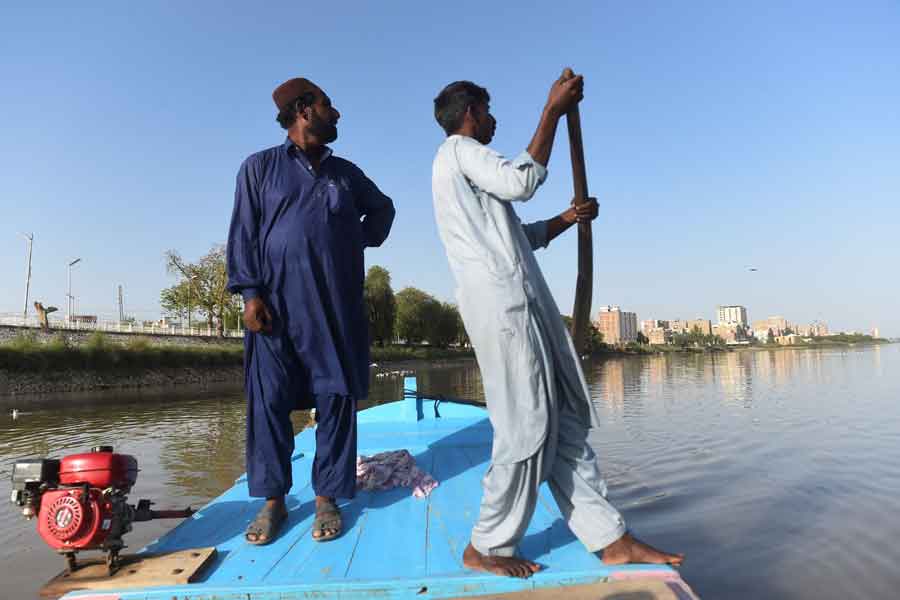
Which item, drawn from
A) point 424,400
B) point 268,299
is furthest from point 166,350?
point 268,299

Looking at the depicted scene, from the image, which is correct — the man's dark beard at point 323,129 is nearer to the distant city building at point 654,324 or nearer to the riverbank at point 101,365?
the riverbank at point 101,365

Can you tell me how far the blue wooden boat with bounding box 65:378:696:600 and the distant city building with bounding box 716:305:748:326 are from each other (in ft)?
664

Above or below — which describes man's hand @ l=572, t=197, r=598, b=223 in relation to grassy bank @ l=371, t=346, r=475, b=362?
above

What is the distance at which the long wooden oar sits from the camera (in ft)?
6.48

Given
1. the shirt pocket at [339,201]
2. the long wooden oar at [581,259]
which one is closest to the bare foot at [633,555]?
the long wooden oar at [581,259]

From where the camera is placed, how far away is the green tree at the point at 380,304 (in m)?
46.2

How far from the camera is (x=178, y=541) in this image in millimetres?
2074

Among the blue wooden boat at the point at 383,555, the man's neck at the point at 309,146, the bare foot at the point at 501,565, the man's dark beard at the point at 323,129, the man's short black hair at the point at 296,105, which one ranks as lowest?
the blue wooden boat at the point at 383,555

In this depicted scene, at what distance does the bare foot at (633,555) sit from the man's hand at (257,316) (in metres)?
1.51

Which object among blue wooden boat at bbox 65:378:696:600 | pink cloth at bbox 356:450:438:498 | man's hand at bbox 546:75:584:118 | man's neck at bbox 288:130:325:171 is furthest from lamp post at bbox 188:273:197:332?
man's hand at bbox 546:75:584:118

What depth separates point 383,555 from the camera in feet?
6.04

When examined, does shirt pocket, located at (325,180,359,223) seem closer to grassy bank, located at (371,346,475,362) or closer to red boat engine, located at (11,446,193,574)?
red boat engine, located at (11,446,193,574)

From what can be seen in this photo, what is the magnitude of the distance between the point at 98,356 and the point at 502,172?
26.5 meters

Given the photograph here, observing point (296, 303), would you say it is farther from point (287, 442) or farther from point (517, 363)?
point (517, 363)
